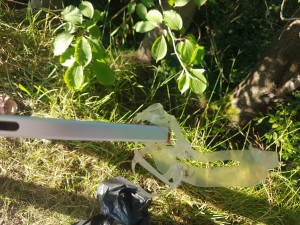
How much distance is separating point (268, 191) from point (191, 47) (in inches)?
39.1

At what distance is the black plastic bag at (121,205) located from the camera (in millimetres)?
1902

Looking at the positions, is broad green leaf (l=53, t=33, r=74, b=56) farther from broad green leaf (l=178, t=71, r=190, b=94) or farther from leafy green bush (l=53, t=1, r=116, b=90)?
broad green leaf (l=178, t=71, r=190, b=94)

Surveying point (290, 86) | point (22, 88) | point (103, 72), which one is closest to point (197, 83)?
point (103, 72)

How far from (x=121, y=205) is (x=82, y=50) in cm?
73

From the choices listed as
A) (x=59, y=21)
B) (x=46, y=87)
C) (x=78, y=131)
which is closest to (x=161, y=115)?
(x=46, y=87)

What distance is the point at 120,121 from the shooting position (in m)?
2.20

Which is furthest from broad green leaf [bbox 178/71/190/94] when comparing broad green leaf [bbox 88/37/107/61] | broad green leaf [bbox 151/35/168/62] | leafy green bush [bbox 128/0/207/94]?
broad green leaf [bbox 88/37/107/61]

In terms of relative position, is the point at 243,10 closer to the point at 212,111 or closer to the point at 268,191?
the point at 212,111

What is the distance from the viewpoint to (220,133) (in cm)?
233

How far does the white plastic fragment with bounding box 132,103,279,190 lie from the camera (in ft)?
6.73

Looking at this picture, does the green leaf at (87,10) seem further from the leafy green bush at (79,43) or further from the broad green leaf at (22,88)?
the broad green leaf at (22,88)

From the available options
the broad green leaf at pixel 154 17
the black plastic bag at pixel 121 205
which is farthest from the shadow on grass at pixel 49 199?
the broad green leaf at pixel 154 17

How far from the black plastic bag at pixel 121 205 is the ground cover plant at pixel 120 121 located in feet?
0.54

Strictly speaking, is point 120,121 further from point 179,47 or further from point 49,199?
point 179,47
